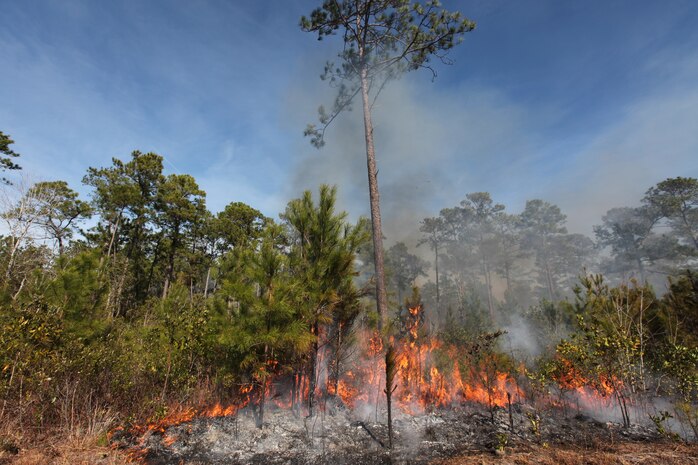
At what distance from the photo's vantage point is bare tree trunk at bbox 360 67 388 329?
8.91 meters

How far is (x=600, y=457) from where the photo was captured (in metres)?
4.53

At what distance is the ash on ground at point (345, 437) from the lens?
5121mm

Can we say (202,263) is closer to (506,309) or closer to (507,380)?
(507,380)

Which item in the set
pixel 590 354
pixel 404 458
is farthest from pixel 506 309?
pixel 404 458

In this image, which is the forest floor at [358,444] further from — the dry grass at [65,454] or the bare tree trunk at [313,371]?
the bare tree trunk at [313,371]

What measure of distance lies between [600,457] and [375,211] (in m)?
7.44

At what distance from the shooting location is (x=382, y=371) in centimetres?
828

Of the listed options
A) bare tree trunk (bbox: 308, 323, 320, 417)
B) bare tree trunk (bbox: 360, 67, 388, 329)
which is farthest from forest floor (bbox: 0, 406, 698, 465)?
bare tree trunk (bbox: 360, 67, 388, 329)

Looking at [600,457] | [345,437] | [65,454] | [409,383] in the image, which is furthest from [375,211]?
[65,454]

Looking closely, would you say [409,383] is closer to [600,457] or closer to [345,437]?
[345,437]

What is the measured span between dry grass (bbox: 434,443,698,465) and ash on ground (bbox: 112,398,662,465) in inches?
17.4

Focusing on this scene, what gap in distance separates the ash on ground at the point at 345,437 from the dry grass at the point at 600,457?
1.45ft

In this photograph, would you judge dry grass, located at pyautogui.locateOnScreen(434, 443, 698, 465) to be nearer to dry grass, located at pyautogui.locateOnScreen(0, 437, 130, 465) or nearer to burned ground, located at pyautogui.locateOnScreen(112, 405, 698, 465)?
burned ground, located at pyautogui.locateOnScreen(112, 405, 698, 465)

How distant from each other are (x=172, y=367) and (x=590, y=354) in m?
9.48
